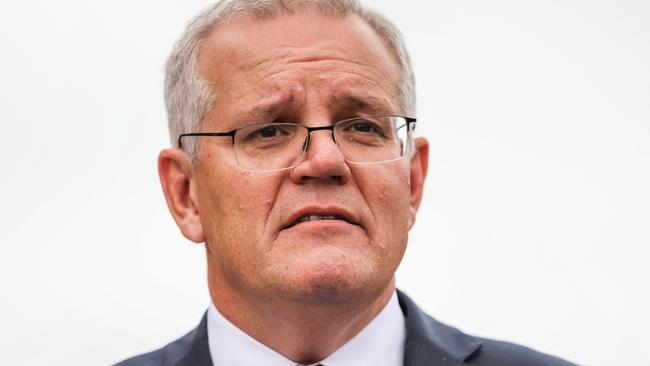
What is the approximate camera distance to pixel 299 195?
4285mm

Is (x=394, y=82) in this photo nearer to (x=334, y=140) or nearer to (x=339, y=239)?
(x=334, y=140)

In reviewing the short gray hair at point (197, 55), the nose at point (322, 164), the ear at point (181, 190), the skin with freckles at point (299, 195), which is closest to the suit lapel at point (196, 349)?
the skin with freckles at point (299, 195)

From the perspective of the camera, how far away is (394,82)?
4.93 metres

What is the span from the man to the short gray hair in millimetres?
11

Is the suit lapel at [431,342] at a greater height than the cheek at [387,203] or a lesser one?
lesser

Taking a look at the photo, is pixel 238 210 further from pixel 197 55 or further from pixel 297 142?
pixel 197 55

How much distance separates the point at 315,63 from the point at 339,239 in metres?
1.01

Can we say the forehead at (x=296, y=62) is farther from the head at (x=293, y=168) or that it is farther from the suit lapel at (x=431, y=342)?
the suit lapel at (x=431, y=342)

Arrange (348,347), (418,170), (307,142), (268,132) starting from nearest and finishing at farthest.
→ (307,142)
(268,132)
(348,347)
(418,170)

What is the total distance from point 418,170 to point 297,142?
113 centimetres

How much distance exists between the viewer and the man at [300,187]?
4.27m

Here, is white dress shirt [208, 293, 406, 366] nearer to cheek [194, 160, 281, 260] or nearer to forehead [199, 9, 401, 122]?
cheek [194, 160, 281, 260]

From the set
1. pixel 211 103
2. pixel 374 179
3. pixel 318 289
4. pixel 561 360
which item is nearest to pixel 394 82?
pixel 374 179

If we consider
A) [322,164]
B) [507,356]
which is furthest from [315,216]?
A: [507,356]
